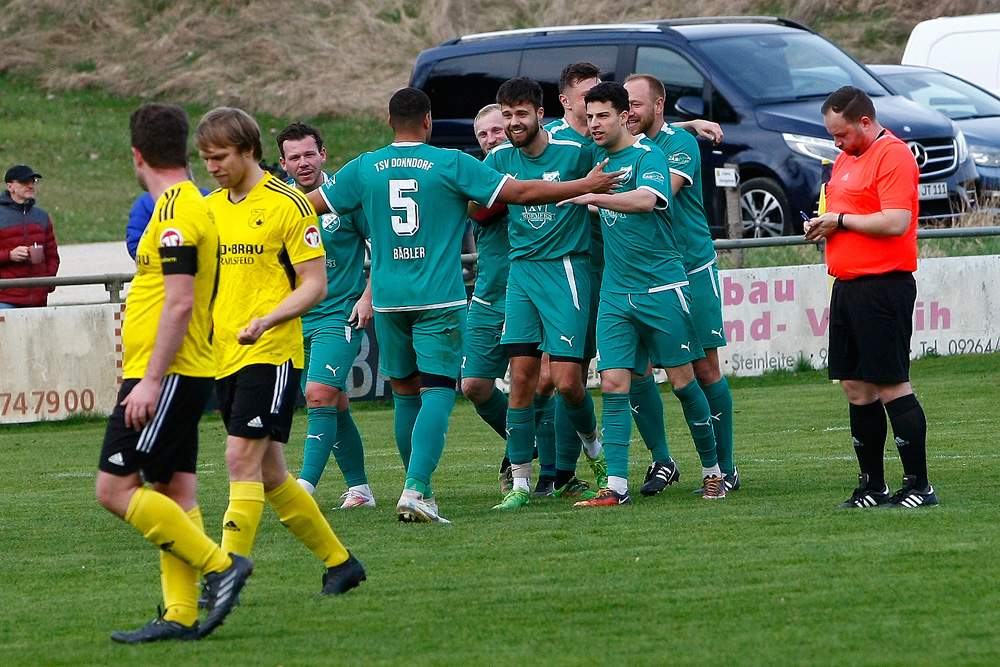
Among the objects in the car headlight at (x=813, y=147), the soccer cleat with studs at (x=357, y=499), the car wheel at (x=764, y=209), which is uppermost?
the car headlight at (x=813, y=147)

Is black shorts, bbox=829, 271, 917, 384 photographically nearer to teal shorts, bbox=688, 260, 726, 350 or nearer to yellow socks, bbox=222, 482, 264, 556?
teal shorts, bbox=688, 260, 726, 350

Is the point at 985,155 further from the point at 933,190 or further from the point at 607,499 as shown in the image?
the point at 607,499

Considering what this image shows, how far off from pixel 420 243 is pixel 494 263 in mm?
1152

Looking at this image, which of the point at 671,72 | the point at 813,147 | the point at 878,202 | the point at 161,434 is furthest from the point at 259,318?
the point at 671,72

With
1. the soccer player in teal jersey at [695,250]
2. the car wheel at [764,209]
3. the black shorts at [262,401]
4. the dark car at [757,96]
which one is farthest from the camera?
the car wheel at [764,209]

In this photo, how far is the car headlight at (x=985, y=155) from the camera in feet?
58.4

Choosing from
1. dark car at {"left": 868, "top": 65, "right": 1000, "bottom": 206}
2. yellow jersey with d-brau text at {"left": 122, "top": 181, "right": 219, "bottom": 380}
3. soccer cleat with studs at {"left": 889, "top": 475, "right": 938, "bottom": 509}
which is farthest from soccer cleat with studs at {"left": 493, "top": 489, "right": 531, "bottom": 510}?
dark car at {"left": 868, "top": 65, "right": 1000, "bottom": 206}

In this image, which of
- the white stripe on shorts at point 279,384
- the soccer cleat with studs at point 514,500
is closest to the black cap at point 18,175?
the soccer cleat with studs at point 514,500

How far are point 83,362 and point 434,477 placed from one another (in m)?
5.38

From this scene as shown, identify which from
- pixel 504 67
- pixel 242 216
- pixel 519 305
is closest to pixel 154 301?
pixel 242 216

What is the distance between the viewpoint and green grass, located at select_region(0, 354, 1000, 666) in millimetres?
5078

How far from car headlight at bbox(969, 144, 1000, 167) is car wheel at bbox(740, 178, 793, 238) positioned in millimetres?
2833

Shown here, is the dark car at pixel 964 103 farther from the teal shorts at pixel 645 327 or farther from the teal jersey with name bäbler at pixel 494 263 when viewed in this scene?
the teal shorts at pixel 645 327

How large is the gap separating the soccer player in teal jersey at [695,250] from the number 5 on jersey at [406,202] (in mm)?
1544
